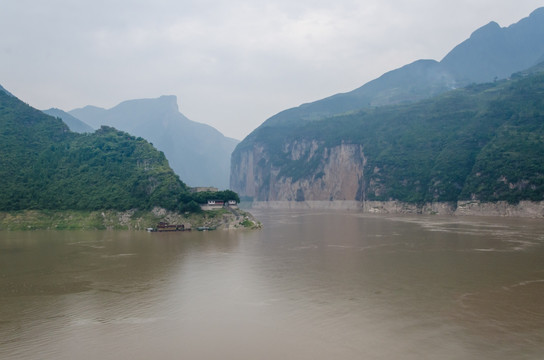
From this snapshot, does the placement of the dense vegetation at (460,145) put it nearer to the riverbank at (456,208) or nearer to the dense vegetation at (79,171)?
the riverbank at (456,208)

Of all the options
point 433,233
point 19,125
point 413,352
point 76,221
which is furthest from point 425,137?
A: point 413,352

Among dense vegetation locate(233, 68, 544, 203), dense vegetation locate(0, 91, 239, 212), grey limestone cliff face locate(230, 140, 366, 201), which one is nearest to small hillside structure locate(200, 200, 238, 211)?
dense vegetation locate(0, 91, 239, 212)

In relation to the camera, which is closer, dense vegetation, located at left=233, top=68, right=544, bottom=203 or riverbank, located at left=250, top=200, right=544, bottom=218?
riverbank, located at left=250, top=200, right=544, bottom=218

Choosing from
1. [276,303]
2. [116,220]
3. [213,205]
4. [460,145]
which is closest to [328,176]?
[460,145]

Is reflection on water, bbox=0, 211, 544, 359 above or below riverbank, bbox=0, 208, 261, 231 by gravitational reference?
below

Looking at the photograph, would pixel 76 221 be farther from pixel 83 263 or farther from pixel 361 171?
pixel 361 171

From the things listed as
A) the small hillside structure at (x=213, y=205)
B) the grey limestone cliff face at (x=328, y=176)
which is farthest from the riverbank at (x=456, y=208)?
the small hillside structure at (x=213, y=205)

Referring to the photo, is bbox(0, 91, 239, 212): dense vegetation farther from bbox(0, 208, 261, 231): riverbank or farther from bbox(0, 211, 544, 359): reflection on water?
bbox(0, 211, 544, 359): reflection on water
